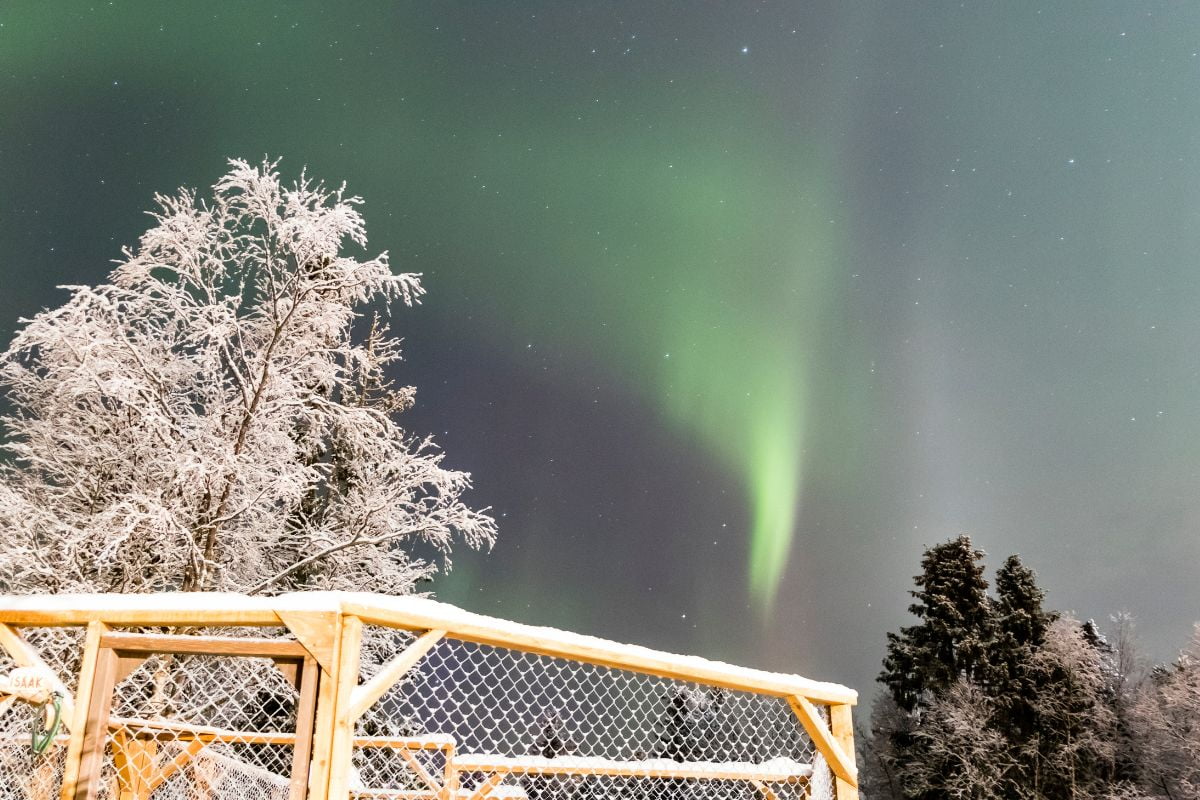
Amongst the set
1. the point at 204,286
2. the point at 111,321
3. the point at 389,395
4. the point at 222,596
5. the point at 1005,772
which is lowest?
the point at 1005,772

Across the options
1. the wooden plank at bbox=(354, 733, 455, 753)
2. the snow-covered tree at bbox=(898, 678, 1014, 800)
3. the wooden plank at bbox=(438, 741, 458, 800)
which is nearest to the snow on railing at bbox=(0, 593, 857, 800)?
the wooden plank at bbox=(354, 733, 455, 753)

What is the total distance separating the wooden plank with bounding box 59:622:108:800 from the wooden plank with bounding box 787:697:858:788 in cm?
240

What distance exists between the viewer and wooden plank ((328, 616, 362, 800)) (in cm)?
198

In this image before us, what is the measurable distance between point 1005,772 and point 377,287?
82.4 feet

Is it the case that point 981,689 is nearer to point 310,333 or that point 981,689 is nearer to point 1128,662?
point 1128,662

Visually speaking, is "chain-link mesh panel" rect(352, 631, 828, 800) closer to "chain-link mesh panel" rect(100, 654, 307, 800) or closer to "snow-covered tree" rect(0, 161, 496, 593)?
"chain-link mesh panel" rect(100, 654, 307, 800)

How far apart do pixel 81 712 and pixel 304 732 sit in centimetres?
69

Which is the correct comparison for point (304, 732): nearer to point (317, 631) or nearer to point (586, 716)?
point (317, 631)

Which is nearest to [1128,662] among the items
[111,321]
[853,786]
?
[853,786]

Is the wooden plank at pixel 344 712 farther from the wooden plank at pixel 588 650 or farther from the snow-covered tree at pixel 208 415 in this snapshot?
the snow-covered tree at pixel 208 415

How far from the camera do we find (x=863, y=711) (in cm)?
3928

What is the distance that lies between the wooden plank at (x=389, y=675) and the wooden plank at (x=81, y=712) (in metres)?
0.79

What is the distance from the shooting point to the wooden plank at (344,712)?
1.98 metres

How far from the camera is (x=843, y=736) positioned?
9.93 ft
